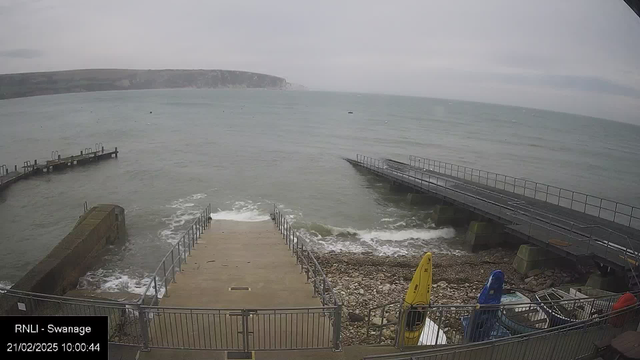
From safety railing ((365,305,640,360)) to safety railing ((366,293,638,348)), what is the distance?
0.55 m

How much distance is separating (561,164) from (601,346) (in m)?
57.3

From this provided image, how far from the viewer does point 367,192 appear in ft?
107

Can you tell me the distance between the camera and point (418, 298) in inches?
282

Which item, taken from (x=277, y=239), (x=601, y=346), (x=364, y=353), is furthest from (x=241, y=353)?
(x=277, y=239)

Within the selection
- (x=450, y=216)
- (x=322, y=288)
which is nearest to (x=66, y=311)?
(x=322, y=288)

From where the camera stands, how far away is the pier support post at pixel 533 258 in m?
16.5

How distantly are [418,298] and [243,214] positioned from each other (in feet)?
68.0

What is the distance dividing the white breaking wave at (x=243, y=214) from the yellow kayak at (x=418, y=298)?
1850 centimetres

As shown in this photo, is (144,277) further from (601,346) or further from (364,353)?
(601,346)

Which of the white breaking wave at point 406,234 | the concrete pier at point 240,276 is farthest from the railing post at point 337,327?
the white breaking wave at point 406,234

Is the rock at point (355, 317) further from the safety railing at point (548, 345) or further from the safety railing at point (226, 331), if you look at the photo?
the safety railing at point (548, 345)

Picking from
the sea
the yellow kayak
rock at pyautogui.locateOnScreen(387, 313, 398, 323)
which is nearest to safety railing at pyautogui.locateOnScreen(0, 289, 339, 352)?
the yellow kayak

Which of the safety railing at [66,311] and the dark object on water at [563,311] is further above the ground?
the dark object on water at [563,311]

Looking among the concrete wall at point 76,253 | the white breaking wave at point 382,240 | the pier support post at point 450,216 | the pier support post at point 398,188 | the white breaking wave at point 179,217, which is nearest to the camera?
the concrete wall at point 76,253
